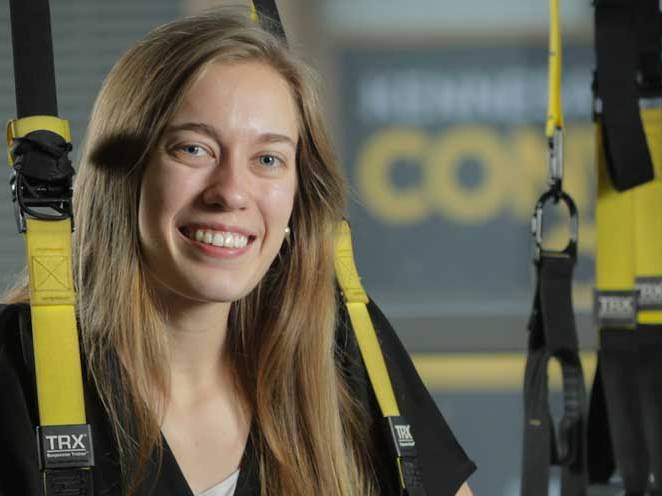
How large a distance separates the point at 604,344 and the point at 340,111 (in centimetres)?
177

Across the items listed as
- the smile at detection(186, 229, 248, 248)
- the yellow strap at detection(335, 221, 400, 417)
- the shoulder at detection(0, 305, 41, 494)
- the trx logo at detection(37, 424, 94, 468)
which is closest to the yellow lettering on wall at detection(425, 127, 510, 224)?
the yellow strap at detection(335, 221, 400, 417)

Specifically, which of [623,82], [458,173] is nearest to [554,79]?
[623,82]

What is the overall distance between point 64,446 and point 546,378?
1.83 feet

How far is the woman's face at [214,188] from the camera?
4.21 ft

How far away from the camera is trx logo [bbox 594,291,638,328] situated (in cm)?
146

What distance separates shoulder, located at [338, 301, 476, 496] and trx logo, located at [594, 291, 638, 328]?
222 mm

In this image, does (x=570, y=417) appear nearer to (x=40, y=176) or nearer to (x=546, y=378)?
(x=546, y=378)

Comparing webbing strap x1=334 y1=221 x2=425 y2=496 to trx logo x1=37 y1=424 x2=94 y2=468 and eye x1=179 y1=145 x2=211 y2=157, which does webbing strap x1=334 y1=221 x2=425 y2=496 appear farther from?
trx logo x1=37 y1=424 x2=94 y2=468

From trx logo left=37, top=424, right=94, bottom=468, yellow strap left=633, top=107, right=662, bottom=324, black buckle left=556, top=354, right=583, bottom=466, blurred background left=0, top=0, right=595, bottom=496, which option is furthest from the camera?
blurred background left=0, top=0, right=595, bottom=496

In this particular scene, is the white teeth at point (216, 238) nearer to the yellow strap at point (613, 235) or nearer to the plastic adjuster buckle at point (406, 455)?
the plastic adjuster buckle at point (406, 455)

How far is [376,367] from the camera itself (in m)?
1.36

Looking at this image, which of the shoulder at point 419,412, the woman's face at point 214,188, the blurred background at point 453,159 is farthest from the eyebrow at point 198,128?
the blurred background at point 453,159

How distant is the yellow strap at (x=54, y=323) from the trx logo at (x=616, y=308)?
0.64 metres

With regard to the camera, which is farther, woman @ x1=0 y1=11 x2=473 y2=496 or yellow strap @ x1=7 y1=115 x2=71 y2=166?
woman @ x1=0 y1=11 x2=473 y2=496
